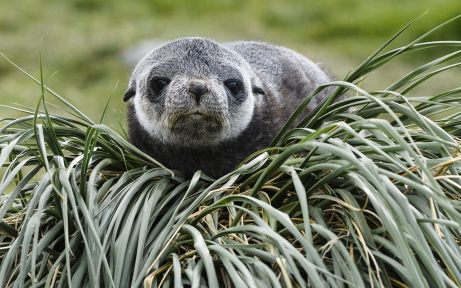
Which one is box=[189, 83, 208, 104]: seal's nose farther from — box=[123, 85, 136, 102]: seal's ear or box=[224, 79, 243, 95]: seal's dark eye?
box=[123, 85, 136, 102]: seal's ear

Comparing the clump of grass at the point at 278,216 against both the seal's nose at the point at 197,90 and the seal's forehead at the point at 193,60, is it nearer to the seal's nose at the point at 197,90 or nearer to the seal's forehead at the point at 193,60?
the seal's nose at the point at 197,90

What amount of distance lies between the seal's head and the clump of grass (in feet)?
1.18

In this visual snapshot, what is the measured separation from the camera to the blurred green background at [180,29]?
11.1 meters

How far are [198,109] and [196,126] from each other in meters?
0.14

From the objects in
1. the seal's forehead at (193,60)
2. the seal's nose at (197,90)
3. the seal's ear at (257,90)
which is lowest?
the seal's ear at (257,90)

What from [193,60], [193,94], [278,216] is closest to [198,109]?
[193,94]

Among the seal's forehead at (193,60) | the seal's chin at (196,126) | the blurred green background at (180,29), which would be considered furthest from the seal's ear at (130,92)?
the blurred green background at (180,29)

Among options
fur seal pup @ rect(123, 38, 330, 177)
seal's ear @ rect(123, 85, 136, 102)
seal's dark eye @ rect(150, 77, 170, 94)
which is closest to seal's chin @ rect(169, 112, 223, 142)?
fur seal pup @ rect(123, 38, 330, 177)

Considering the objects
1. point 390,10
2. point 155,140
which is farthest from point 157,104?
point 390,10

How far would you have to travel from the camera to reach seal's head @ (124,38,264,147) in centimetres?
409

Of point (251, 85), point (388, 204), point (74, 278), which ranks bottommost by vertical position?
point (74, 278)

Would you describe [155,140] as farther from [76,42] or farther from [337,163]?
[76,42]

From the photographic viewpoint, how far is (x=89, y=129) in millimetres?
3672

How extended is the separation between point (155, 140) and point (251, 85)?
0.59m
